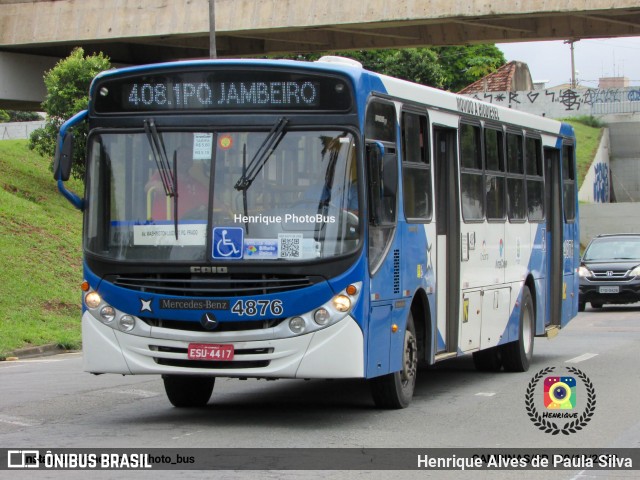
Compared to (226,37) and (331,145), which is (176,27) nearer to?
(226,37)

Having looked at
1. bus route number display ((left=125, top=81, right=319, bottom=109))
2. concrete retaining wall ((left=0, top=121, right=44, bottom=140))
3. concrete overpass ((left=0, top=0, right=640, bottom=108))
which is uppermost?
concrete retaining wall ((left=0, top=121, right=44, bottom=140))

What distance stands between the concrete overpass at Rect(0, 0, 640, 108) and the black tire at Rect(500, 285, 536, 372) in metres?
12.4

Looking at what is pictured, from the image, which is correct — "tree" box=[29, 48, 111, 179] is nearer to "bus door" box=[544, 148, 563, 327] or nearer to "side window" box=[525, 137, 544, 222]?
"bus door" box=[544, 148, 563, 327]

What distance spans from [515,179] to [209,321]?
6119 millimetres

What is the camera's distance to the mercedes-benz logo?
10.2 metres

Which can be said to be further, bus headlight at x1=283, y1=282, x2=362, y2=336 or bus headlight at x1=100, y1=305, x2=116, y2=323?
bus headlight at x1=100, y1=305, x2=116, y2=323

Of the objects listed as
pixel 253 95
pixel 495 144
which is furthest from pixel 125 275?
pixel 495 144

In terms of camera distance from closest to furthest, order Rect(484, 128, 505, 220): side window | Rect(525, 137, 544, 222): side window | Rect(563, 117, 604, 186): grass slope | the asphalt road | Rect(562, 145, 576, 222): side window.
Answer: the asphalt road → Rect(484, 128, 505, 220): side window → Rect(525, 137, 544, 222): side window → Rect(562, 145, 576, 222): side window → Rect(563, 117, 604, 186): grass slope

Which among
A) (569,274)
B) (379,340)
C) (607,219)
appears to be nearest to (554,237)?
(569,274)

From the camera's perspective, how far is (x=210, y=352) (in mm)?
10242

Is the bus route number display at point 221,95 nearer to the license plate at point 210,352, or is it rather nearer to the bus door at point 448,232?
the license plate at point 210,352

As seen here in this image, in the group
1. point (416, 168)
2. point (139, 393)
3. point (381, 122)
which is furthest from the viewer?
point (139, 393)

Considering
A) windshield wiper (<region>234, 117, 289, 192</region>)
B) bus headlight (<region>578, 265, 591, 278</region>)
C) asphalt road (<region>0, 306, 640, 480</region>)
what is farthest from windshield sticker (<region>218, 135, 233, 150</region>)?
bus headlight (<region>578, 265, 591, 278</region>)

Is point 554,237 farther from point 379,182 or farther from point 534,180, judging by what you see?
point 379,182
